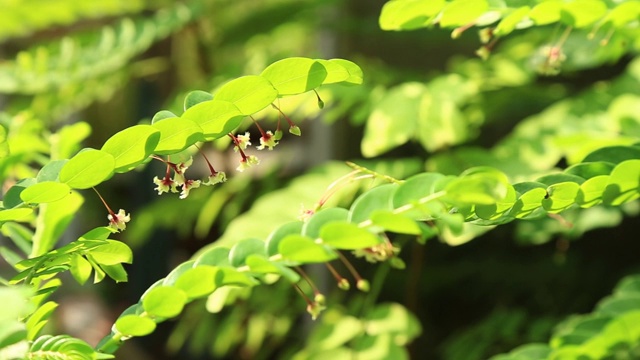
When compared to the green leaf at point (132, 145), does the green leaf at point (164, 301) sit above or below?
below

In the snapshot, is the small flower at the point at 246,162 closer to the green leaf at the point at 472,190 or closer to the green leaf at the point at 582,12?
the green leaf at the point at 472,190

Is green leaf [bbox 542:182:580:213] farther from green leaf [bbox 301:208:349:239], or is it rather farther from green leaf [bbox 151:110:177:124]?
green leaf [bbox 151:110:177:124]

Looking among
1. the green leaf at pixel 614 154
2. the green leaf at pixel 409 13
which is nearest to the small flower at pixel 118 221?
the green leaf at pixel 409 13

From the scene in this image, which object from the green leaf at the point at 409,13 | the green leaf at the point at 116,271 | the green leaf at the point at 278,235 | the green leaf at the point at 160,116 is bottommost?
the green leaf at the point at 116,271

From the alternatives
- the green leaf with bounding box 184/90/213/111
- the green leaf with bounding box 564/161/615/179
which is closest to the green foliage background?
the green leaf with bounding box 564/161/615/179

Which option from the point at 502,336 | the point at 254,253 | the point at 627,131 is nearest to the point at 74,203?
the point at 254,253

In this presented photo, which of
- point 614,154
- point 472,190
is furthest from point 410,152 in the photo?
point 472,190
